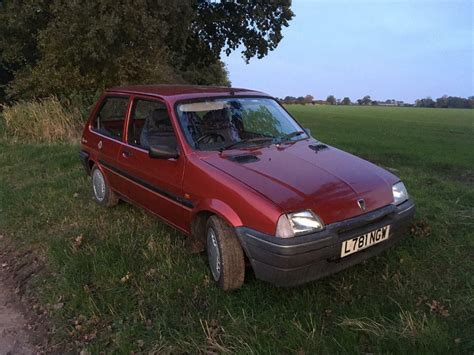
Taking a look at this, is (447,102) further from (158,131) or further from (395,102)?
(158,131)

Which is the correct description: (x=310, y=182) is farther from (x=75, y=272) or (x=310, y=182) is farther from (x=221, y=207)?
(x=75, y=272)

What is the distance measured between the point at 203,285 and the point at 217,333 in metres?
0.66

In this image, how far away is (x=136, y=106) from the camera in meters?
5.18

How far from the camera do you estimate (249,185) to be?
3422mm

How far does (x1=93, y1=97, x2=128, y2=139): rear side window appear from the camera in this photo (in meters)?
5.46

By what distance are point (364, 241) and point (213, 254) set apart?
1201 mm

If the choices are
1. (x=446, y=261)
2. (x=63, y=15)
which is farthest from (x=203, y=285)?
(x=63, y=15)

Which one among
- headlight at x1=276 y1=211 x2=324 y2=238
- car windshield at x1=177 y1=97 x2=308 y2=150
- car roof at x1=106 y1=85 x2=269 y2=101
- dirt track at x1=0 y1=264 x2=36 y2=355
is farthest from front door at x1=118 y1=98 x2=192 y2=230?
dirt track at x1=0 y1=264 x2=36 y2=355

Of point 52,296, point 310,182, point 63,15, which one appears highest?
point 63,15

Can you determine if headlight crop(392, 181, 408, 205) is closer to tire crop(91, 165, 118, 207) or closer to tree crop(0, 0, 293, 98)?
tire crop(91, 165, 118, 207)

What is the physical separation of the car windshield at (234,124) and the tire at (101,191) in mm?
1860

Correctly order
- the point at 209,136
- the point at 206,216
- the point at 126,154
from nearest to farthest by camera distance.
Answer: the point at 206,216
the point at 209,136
the point at 126,154

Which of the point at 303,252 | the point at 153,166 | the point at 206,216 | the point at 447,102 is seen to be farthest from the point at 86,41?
the point at 447,102

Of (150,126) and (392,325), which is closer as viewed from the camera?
(392,325)
